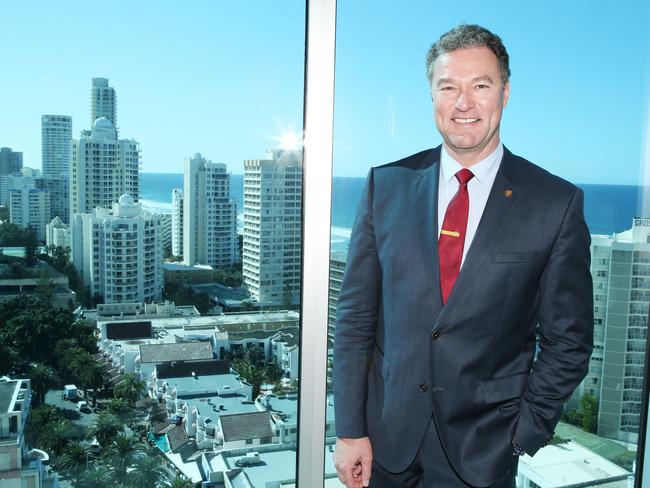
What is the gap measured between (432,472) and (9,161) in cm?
154

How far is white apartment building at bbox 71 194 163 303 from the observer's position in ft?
6.96

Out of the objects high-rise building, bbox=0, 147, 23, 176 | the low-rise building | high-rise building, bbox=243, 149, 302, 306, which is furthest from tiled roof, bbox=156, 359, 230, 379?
high-rise building, bbox=0, 147, 23, 176

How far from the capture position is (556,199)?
1586 millimetres

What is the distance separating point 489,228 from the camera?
159 cm

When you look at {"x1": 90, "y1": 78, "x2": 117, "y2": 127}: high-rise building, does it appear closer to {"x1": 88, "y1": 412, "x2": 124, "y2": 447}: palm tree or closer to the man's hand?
{"x1": 88, "y1": 412, "x2": 124, "y2": 447}: palm tree

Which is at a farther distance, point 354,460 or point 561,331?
point 354,460

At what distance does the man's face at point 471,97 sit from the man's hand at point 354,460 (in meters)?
0.83

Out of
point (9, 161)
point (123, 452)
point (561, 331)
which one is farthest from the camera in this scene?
point (123, 452)

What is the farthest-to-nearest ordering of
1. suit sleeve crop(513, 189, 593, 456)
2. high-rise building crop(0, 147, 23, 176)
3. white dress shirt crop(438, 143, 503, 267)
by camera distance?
1. high-rise building crop(0, 147, 23, 176)
2. white dress shirt crop(438, 143, 503, 267)
3. suit sleeve crop(513, 189, 593, 456)

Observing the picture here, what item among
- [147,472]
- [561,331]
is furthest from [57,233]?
[561,331]

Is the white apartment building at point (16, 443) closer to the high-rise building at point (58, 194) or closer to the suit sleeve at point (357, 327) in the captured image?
the high-rise building at point (58, 194)

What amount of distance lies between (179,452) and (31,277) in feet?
2.53

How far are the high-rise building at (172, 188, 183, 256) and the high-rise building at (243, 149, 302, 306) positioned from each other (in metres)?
0.22

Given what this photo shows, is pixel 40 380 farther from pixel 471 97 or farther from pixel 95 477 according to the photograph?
pixel 471 97
